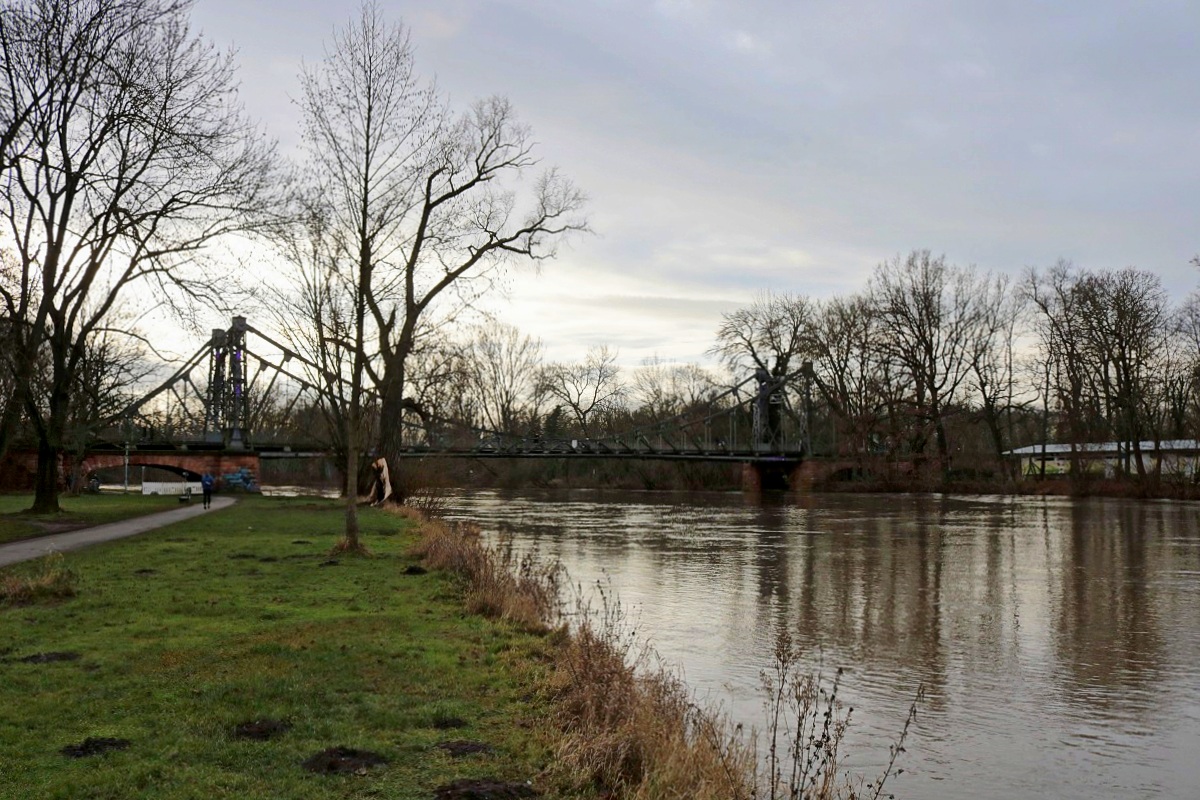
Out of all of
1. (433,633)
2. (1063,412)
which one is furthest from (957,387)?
(433,633)

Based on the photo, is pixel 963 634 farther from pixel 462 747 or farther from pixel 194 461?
pixel 194 461

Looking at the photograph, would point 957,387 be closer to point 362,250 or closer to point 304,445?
point 304,445

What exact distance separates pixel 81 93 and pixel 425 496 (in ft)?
55.5

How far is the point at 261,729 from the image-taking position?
6.23m

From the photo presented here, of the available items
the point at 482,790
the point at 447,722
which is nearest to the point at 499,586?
the point at 447,722

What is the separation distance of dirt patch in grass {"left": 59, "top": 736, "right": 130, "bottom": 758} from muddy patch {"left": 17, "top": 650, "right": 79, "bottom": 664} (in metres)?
2.35

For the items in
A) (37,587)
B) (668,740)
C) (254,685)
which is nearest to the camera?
(668,740)

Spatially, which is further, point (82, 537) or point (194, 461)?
point (194, 461)

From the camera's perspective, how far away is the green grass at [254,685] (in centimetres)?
541

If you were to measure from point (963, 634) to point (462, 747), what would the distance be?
25.9 feet

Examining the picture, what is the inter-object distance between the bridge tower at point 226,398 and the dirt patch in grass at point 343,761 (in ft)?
164

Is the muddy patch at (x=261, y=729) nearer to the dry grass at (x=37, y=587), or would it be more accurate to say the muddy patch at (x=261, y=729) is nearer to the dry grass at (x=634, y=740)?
the dry grass at (x=634, y=740)

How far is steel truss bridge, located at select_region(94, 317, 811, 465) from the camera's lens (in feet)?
173

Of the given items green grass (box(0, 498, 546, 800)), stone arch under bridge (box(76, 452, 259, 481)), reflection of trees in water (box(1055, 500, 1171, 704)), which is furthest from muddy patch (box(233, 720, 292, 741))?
stone arch under bridge (box(76, 452, 259, 481))
